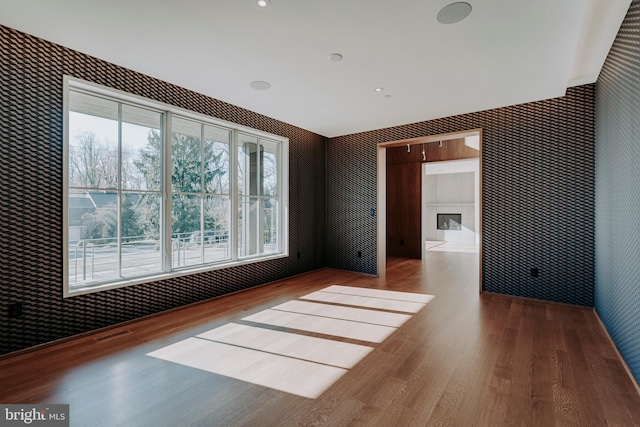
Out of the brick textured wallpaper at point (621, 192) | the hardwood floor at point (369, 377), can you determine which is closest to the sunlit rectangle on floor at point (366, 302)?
the hardwood floor at point (369, 377)

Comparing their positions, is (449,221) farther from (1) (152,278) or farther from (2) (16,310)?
(2) (16,310)

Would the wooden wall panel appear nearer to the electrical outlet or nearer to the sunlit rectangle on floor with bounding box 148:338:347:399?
the sunlit rectangle on floor with bounding box 148:338:347:399

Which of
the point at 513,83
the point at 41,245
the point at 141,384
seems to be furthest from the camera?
the point at 513,83

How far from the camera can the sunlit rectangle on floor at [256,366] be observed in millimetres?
2049

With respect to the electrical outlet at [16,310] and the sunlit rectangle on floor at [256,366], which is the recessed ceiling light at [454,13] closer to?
the sunlit rectangle on floor at [256,366]

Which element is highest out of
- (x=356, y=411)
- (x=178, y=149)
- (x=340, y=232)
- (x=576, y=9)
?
(x=576, y=9)

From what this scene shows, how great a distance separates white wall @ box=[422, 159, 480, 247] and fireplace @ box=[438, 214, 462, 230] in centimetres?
12

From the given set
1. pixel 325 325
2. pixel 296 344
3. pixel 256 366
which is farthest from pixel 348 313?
pixel 256 366

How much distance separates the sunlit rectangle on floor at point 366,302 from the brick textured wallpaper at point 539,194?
1.44 m

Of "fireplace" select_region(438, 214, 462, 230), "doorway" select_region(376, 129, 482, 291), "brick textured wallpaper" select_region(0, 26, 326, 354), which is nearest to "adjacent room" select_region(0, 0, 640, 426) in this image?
"brick textured wallpaper" select_region(0, 26, 326, 354)

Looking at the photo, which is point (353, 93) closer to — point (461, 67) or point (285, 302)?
point (461, 67)

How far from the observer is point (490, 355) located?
8.02 ft

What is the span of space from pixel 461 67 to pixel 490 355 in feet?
9.01

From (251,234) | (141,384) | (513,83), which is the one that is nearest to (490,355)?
(141,384)
